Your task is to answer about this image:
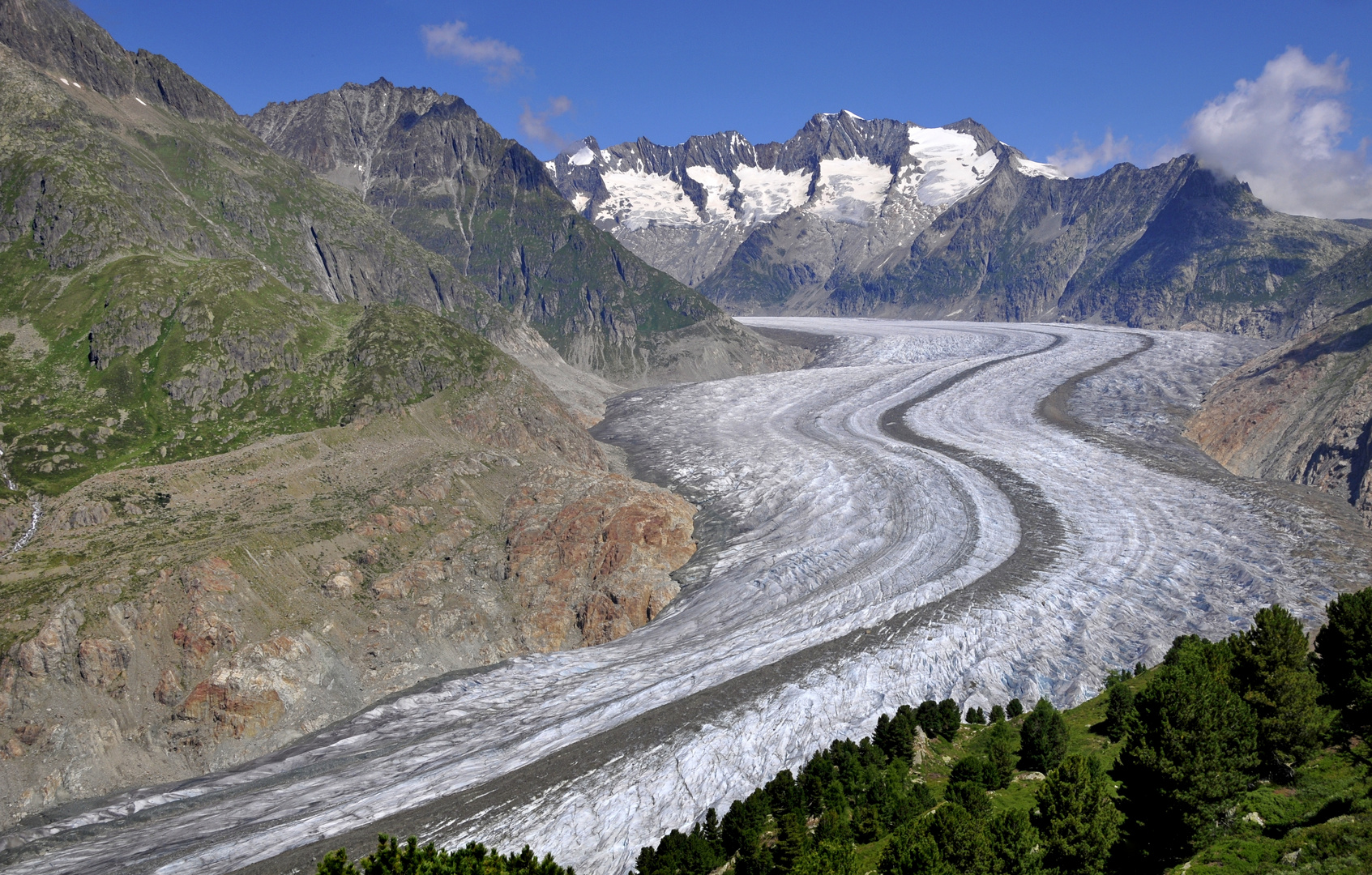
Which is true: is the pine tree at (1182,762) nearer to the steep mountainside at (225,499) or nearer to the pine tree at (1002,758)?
the pine tree at (1002,758)

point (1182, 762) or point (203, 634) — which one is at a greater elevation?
point (203, 634)

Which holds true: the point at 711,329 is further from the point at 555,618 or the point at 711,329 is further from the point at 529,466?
the point at 555,618

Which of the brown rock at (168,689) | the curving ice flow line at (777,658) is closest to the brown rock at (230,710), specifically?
the brown rock at (168,689)

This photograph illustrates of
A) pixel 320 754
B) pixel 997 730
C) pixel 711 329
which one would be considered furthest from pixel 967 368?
pixel 320 754

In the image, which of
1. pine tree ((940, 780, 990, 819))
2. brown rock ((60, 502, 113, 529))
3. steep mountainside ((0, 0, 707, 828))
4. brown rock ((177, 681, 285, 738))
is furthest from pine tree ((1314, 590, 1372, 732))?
brown rock ((60, 502, 113, 529))

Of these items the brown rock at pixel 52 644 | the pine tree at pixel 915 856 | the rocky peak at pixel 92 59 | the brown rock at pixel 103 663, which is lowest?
the pine tree at pixel 915 856

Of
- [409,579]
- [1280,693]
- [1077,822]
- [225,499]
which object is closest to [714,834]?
[1077,822]

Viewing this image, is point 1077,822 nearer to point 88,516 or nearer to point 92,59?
point 88,516
